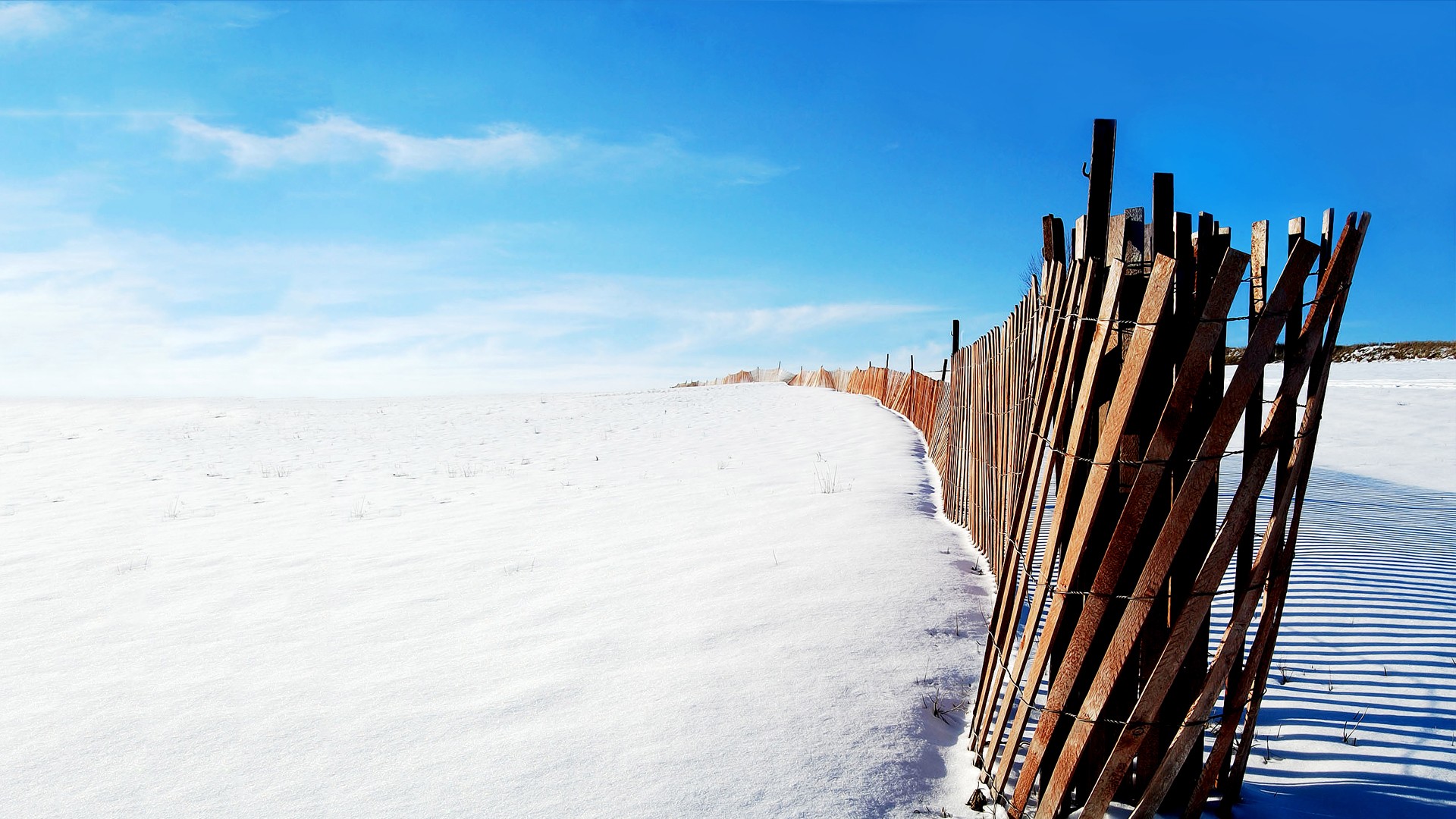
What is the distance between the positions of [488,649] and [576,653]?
0.42 m

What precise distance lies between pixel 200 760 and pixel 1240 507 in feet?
10.5

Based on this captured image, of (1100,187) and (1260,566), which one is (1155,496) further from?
(1100,187)

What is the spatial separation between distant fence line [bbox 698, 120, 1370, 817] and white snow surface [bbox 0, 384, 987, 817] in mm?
542

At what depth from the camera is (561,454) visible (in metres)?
11.8

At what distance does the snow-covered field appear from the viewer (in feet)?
8.29

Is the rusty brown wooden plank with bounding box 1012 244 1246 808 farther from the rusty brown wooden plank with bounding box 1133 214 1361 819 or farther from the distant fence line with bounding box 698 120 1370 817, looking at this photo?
the rusty brown wooden plank with bounding box 1133 214 1361 819

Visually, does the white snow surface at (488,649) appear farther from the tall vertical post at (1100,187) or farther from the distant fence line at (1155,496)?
the tall vertical post at (1100,187)

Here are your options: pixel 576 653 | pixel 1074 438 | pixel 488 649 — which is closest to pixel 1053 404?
pixel 1074 438

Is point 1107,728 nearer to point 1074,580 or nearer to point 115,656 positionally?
point 1074,580

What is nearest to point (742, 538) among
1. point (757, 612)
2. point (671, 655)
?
point (757, 612)

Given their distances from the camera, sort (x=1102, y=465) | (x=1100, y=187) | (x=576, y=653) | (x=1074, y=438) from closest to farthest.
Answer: (x=1102, y=465), (x=1074, y=438), (x=1100, y=187), (x=576, y=653)

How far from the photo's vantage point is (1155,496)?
2021mm

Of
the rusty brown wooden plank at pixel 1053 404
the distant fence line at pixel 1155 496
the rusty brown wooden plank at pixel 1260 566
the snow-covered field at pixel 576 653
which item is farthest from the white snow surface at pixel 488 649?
the rusty brown wooden plank at pixel 1260 566

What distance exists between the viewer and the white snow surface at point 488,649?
2.54 m
